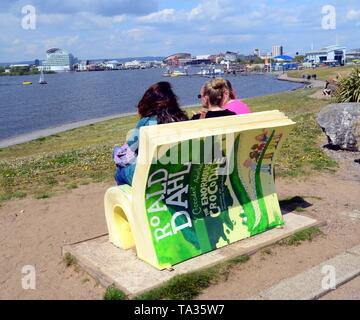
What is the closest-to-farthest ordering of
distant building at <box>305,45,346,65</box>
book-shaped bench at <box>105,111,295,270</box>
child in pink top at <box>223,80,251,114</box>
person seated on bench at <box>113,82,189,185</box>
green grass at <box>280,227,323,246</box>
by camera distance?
book-shaped bench at <box>105,111,295,270</box>, person seated on bench at <box>113,82,189,185</box>, green grass at <box>280,227,323,246</box>, child in pink top at <box>223,80,251,114</box>, distant building at <box>305,45,346,65</box>

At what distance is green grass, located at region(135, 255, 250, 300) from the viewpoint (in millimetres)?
3859

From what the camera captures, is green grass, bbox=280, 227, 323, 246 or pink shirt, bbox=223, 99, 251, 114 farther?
pink shirt, bbox=223, 99, 251, 114

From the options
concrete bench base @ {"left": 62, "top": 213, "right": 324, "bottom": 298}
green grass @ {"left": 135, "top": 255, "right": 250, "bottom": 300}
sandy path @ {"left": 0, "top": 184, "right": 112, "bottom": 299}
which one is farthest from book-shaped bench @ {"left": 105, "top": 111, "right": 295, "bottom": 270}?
sandy path @ {"left": 0, "top": 184, "right": 112, "bottom": 299}

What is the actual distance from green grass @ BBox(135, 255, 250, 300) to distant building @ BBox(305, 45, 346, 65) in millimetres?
107389

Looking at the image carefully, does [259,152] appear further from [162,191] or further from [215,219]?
[162,191]

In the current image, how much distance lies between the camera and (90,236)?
5.58 meters

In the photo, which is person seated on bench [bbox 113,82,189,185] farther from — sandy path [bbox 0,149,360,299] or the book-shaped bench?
Answer: sandy path [bbox 0,149,360,299]

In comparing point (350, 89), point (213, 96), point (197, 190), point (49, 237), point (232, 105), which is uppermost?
point (213, 96)

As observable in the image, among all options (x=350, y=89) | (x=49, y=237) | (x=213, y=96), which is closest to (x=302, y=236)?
(x=213, y=96)

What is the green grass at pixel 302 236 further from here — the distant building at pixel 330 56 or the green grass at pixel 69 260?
the distant building at pixel 330 56

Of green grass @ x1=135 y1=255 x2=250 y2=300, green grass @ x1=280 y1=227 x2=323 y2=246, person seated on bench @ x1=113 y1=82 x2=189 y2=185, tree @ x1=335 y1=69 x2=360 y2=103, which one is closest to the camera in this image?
green grass @ x1=135 y1=255 x2=250 y2=300

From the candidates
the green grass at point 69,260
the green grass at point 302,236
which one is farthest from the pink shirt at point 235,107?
the green grass at point 69,260

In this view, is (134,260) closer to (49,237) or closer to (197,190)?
(197,190)

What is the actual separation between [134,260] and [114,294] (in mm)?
669
